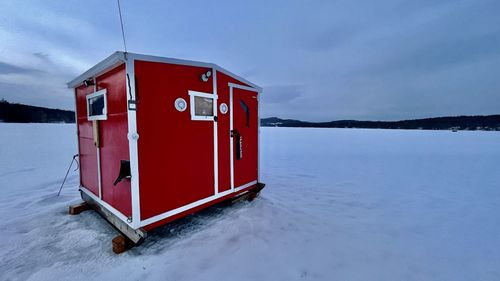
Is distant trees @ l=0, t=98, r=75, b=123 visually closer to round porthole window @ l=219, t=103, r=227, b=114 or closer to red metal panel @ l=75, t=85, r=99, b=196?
red metal panel @ l=75, t=85, r=99, b=196

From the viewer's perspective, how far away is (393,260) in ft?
7.88

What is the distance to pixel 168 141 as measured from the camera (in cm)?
274

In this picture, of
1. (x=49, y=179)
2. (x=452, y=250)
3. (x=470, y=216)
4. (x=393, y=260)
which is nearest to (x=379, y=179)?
(x=470, y=216)

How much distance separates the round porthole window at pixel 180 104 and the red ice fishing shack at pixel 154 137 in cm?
1

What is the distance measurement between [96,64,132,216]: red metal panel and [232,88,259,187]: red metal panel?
5.84 feet

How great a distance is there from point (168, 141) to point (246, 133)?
67.8 inches

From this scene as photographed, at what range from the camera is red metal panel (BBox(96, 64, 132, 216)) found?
2.49 m

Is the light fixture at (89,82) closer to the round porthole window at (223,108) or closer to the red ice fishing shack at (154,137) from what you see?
the red ice fishing shack at (154,137)

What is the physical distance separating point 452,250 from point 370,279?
1442mm

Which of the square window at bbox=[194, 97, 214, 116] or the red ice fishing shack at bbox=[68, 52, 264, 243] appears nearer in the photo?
the red ice fishing shack at bbox=[68, 52, 264, 243]

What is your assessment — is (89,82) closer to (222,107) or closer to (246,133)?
(222,107)

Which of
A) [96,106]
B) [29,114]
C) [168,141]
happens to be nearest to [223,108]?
[168,141]

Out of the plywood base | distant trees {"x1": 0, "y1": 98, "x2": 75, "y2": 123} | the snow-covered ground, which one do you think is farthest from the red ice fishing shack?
distant trees {"x1": 0, "y1": 98, "x2": 75, "y2": 123}

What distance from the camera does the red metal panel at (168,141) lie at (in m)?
2.52
